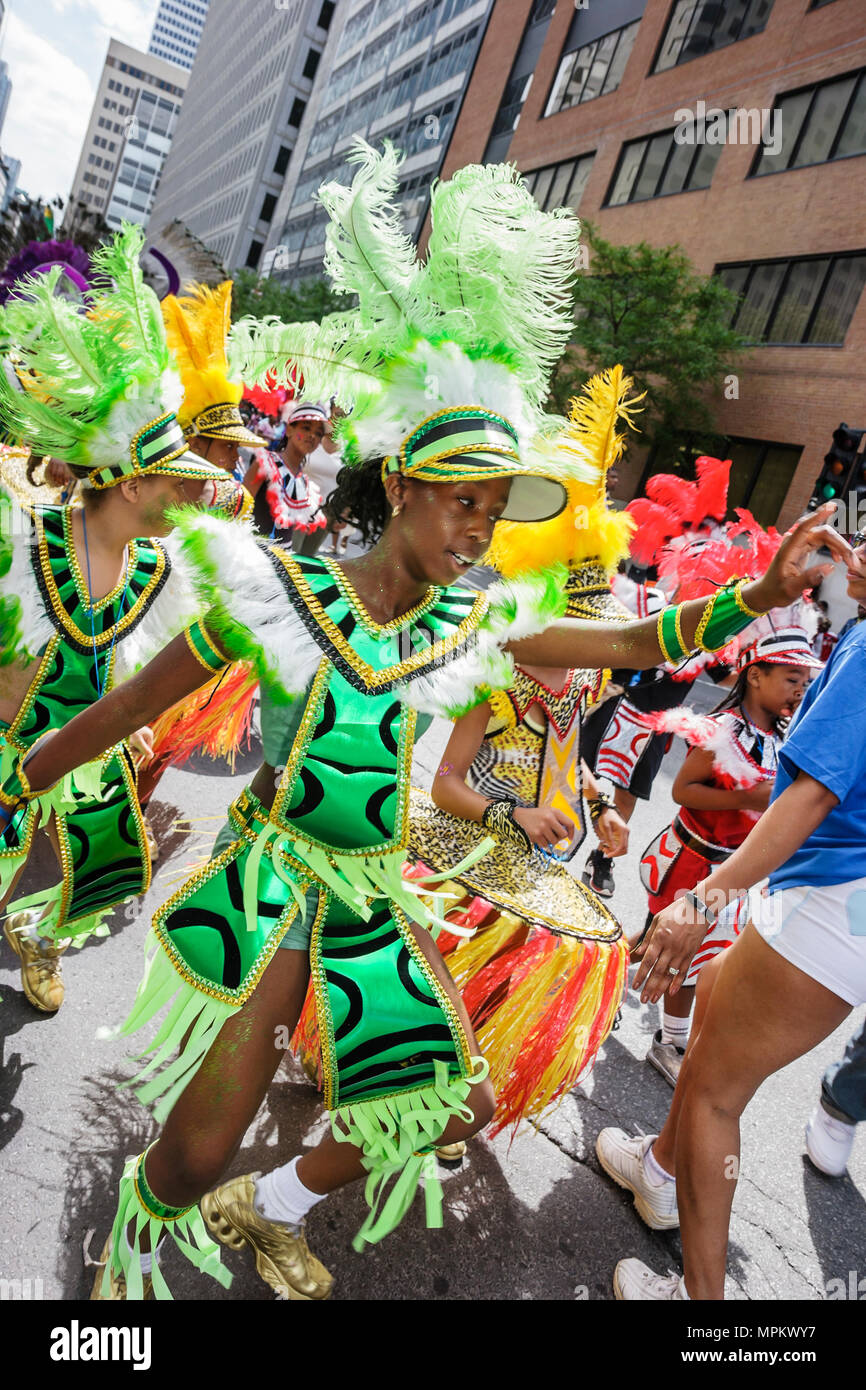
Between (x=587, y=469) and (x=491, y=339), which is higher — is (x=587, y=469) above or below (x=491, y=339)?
below

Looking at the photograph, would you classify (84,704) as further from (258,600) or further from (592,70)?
(592,70)

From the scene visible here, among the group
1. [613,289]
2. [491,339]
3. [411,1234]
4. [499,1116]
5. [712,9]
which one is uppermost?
[712,9]

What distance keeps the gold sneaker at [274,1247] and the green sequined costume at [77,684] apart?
3.03ft

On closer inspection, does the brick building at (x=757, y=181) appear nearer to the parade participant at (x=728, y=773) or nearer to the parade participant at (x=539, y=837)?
the parade participant at (x=728, y=773)

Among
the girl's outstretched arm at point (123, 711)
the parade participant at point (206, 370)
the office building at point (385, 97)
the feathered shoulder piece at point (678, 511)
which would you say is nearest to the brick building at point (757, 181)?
the office building at point (385, 97)

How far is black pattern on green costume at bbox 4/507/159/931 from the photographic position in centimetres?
240

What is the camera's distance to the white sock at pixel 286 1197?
6.63 feet

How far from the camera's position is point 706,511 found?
5012 millimetres

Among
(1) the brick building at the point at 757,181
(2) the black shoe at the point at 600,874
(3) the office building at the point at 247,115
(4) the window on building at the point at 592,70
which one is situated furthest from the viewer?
(3) the office building at the point at 247,115

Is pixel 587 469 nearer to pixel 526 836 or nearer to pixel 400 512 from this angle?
pixel 400 512

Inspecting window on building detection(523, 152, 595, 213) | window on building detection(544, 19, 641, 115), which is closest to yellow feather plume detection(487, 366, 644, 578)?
window on building detection(523, 152, 595, 213)

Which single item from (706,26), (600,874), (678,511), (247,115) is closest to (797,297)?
(706,26)

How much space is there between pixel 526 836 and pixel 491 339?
137 cm
